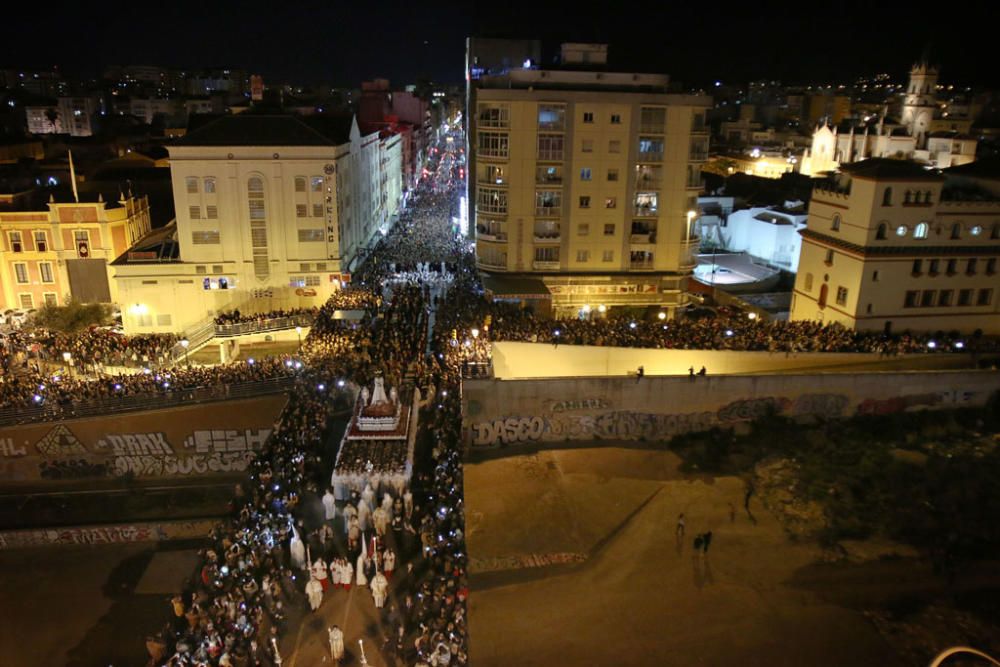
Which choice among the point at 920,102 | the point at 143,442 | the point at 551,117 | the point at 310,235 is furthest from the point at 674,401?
the point at 920,102

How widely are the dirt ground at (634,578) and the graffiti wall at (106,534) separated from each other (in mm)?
11998

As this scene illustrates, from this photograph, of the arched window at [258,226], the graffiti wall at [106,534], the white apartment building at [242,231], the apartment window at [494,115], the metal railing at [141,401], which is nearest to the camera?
the graffiti wall at [106,534]

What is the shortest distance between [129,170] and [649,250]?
1618 inches

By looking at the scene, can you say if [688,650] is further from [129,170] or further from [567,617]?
[129,170]

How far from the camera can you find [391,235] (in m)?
69.3

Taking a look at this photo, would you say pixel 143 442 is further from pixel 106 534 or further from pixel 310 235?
pixel 310 235

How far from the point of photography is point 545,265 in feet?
143

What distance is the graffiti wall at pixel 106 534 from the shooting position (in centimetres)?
2842

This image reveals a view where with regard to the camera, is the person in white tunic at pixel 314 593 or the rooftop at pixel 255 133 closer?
the person in white tunic at pixel 314 593

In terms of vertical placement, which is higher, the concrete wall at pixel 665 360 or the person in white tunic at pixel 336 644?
the concrete wall at pixel 665 360

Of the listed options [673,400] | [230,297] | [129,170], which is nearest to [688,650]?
[673,400]

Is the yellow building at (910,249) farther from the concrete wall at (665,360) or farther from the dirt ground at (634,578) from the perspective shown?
the dirt ground at (634,578)

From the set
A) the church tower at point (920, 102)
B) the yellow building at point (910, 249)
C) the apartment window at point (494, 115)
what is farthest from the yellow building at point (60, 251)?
the church tower at point (920, 102)

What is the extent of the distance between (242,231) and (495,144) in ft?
54.5
